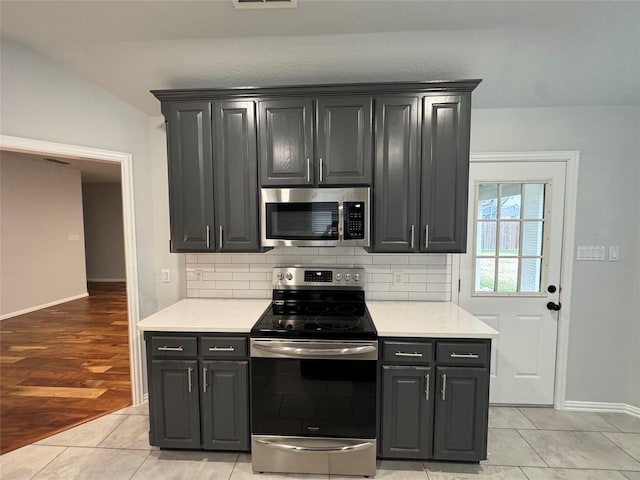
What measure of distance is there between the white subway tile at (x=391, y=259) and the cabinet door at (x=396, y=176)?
0.35m

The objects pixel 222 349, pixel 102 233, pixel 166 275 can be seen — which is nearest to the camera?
pixel 222 349

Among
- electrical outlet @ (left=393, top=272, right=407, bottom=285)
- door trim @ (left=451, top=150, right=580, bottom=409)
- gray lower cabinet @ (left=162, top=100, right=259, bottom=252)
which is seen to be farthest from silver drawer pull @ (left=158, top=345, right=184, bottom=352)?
door trim @ (left=451, top=150, right=580, bottom=409)

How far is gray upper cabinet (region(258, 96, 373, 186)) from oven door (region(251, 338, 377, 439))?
43.0 inches

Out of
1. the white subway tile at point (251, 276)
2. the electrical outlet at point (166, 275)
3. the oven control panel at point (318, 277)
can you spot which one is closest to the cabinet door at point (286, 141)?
the oven control panel at point (318, 277)

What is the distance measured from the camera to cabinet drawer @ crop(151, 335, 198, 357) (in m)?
1.91

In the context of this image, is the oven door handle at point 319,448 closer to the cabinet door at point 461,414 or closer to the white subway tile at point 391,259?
the cabinet door at point 461,414

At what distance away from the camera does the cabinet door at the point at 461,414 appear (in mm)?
1834

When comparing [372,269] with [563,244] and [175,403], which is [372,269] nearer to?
[563,244]

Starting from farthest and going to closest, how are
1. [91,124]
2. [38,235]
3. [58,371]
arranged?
1. [38,235]
2. [58,371]
3. [91,124]

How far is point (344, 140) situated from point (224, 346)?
1.57 metres

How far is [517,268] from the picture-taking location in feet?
8.27

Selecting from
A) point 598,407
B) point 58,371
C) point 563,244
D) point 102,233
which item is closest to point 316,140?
point 563,244

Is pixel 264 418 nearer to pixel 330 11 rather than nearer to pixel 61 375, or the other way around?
pixel 330 11

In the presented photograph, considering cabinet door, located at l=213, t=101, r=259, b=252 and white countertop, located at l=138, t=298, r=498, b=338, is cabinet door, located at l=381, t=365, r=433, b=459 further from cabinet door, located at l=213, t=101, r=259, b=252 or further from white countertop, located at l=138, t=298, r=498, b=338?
cabinet door, located at l=213, t=101, r=259, b=252
